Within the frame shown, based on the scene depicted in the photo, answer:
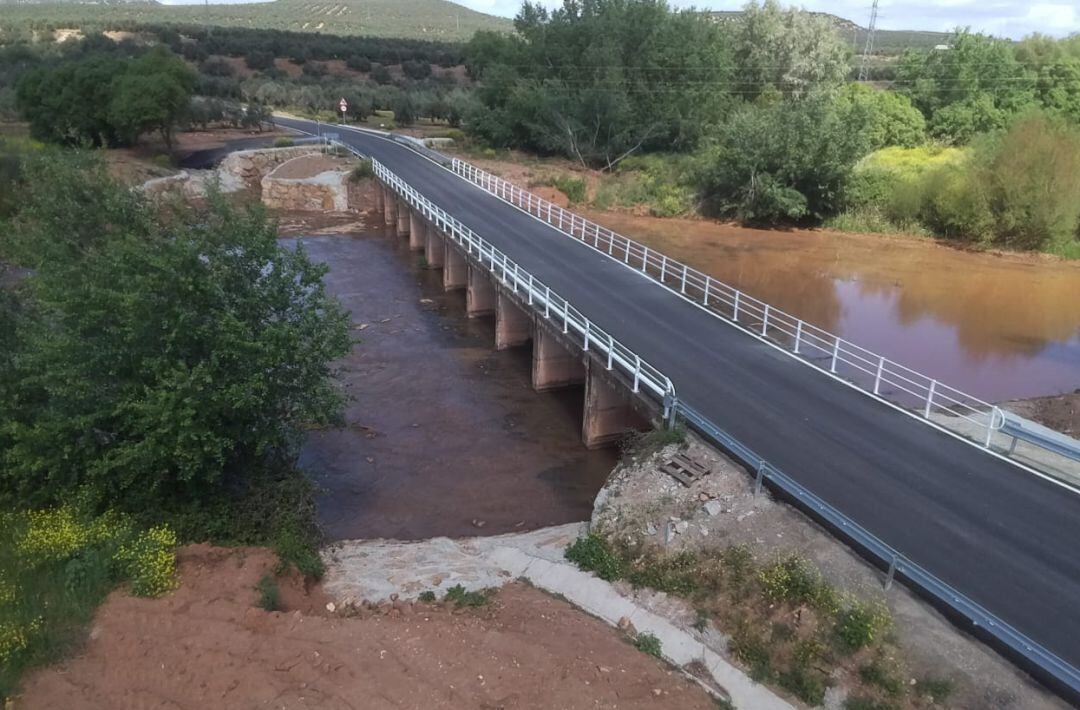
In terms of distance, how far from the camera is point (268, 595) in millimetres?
12805

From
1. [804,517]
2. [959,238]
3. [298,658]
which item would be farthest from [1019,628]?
[959,238]

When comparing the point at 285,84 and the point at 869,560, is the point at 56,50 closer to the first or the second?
the point at 285,84

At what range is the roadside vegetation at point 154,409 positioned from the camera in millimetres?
13141

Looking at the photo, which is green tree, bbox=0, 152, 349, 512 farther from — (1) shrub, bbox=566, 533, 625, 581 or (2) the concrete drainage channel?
(1) shrub, bbox=566, 533, 625, 581

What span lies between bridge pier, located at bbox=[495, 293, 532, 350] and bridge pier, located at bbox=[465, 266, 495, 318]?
10.5ft

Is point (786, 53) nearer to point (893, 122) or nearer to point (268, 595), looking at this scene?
point (893, 122)

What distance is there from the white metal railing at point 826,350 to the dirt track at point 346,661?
349 inches

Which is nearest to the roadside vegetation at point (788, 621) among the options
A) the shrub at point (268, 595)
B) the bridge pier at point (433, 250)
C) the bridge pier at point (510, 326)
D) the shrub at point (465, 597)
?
the shrub at point (465, 597)

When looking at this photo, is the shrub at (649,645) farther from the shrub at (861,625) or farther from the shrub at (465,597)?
the shrub at (465,597)

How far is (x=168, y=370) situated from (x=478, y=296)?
18923 millimetres

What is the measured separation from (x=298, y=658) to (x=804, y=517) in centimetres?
865

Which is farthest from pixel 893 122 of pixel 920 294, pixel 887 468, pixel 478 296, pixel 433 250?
pixel 887 468

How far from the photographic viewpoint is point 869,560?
40.0 ft

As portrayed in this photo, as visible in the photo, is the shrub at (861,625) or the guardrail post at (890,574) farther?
the guardrail post at (890,574)
